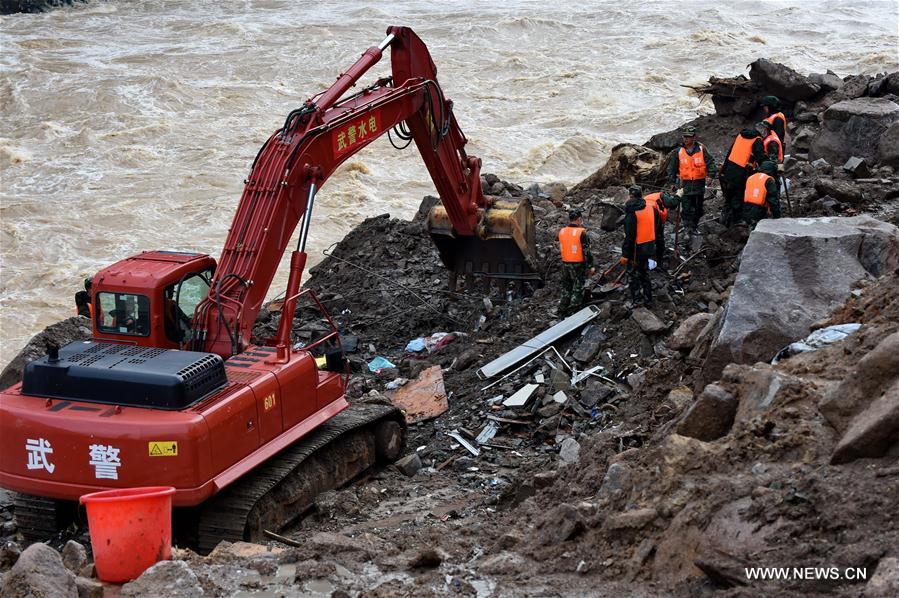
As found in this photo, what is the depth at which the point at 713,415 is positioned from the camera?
6.80 m

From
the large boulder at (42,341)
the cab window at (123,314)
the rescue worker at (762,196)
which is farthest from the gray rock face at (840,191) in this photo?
the large boulder at (42,341)

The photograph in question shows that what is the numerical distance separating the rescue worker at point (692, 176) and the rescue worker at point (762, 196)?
866mm

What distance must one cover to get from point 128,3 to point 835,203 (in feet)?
114

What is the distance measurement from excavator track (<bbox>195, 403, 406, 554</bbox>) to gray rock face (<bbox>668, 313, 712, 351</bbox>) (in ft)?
9.30

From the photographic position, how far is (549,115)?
30.1m

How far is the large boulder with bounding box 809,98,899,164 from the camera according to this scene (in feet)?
48.5

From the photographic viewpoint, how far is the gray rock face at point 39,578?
5.86m

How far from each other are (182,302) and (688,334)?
426 centimetres

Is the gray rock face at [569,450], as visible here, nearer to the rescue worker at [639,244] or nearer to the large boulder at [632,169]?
the rescue worker at [639,244]

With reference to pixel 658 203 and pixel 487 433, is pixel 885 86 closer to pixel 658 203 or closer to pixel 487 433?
pixel 658 203

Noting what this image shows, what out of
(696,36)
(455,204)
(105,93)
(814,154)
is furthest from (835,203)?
(696,36)

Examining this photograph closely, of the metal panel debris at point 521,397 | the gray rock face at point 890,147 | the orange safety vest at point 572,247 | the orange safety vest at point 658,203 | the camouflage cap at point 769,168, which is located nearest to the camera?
the metal panel debris at point 521,397

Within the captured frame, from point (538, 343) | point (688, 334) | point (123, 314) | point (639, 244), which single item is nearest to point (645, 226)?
point (639, 244)

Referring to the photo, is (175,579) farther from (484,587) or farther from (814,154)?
(814,154)
